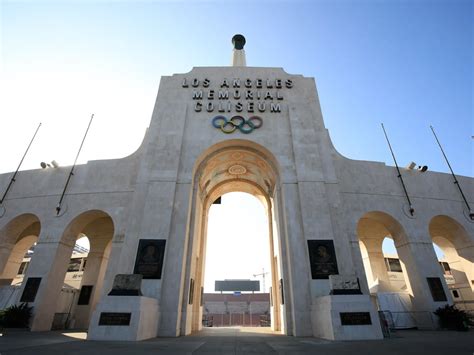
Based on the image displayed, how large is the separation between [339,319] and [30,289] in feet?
57.2

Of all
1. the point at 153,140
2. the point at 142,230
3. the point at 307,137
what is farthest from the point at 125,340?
the point at 307,137

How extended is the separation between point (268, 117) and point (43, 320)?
19530mm

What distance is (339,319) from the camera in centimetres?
1049

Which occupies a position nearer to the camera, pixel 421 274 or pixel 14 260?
pixel 421 274

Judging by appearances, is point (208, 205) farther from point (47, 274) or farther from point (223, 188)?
point (47, 274)

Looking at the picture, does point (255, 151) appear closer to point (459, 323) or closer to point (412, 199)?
point (412, 199)

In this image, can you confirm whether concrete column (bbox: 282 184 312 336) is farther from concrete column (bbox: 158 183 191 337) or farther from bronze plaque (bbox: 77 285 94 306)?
bronze plaque (bbox: 77 285 94 306)

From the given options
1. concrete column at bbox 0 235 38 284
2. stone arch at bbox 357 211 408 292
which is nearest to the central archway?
stone arch at bbox 357 211 408 292

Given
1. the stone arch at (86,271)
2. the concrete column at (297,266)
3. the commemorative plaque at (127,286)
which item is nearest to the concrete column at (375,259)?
the concrete column at (297,266)

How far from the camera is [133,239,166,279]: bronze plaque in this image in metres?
14.0

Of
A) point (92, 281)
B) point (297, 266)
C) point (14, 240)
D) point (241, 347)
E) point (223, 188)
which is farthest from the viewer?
point (223, 188)

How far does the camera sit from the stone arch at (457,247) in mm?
19344

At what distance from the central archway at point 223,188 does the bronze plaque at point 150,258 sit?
1954 millimetres

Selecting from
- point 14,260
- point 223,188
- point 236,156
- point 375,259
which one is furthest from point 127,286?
point 375,259
